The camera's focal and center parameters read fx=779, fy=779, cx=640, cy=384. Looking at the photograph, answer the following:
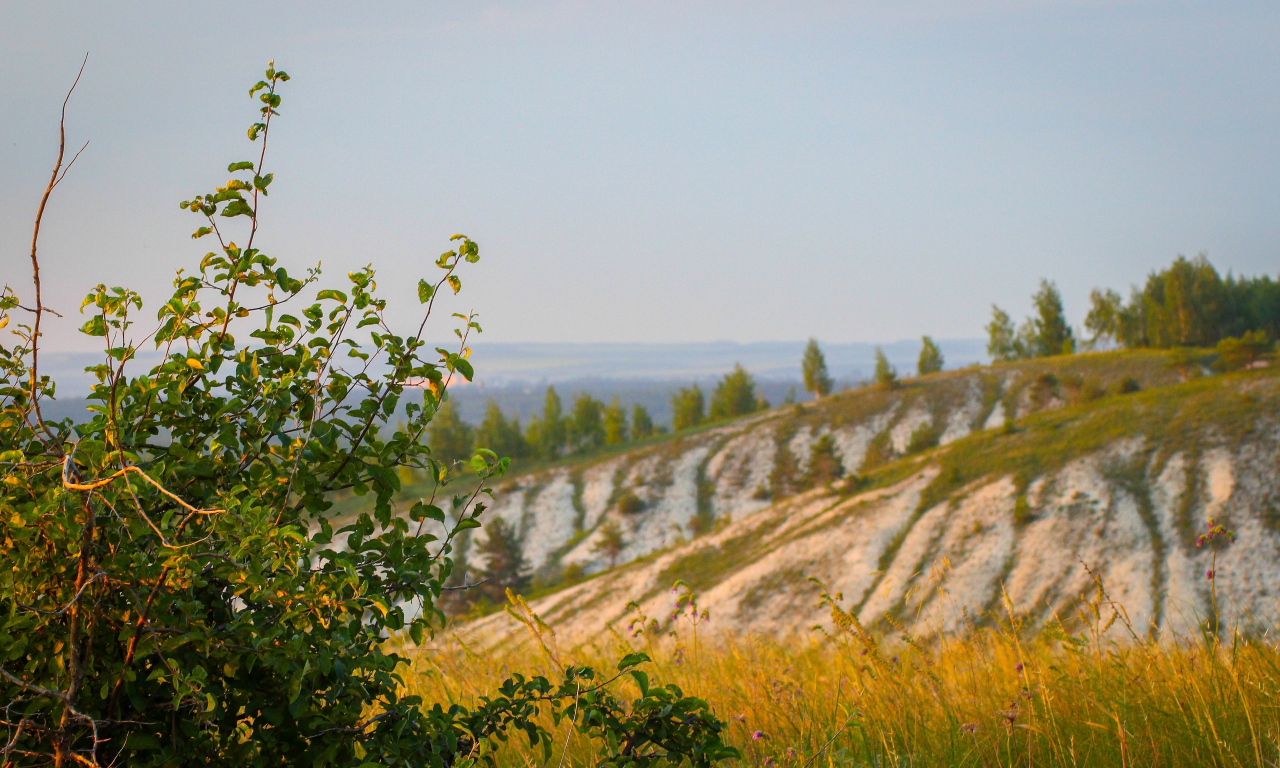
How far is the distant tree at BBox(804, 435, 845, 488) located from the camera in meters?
85.5

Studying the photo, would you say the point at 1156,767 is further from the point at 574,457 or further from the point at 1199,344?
the point at 1199,344

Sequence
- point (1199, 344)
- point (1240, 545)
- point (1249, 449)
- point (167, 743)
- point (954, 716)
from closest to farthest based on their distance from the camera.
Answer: point (167, 743) → point (954, 716) → point (1240, 545) → point (1249, 449) → point (1199, 344)

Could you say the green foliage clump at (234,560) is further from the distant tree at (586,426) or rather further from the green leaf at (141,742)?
the distant tree at (586,426)

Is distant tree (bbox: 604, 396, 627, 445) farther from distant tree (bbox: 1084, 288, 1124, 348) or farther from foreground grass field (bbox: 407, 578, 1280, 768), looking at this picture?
foreground grass field (bbox: 407, 578, 1280, 768)

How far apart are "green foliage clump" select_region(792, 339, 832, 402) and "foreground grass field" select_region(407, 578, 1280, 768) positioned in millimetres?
131548

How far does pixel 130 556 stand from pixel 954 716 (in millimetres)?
3759

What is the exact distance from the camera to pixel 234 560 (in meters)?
2.23

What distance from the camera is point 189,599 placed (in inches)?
96.8

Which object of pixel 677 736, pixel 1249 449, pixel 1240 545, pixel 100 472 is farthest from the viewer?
pixel 1249 449

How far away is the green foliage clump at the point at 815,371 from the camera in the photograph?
134 metres

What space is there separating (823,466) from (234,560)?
87659mm

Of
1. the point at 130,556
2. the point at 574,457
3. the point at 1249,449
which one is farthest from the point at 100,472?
the point at 574,457

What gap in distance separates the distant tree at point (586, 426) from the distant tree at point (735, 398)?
21.7 meters

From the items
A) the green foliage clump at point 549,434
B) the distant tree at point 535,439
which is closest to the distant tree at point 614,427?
the green foliage clump at point 549,434
